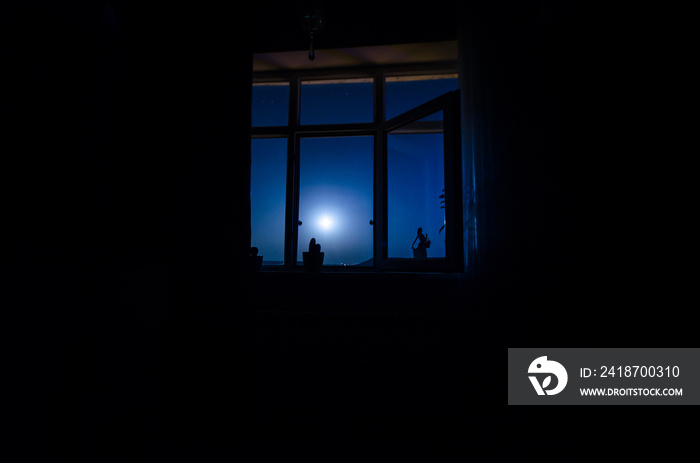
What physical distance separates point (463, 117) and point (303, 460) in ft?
6.79

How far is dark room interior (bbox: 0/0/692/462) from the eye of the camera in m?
1.67

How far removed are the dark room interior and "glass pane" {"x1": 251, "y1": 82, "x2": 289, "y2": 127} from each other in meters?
0.92

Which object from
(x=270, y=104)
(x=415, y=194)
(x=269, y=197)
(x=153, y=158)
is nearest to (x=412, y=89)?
(x=415, y=194)

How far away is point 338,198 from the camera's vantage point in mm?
2738

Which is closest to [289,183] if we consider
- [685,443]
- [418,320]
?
[418,320]

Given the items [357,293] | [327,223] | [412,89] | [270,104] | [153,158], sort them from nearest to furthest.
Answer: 1. [153,158]
2. [357,293]
3. [327,223]
4. [412,89]
5. [270,104]

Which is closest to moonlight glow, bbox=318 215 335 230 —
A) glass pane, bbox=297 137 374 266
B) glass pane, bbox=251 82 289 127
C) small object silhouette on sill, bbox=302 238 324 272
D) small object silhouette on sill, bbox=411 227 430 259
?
glass pane, bbox=297 137 374 266

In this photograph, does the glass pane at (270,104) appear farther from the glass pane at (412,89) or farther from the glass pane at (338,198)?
the glass pane at (412,89)

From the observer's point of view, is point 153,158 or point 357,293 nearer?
point 153,158

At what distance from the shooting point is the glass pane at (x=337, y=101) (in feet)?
9.32

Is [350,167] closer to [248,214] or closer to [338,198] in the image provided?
[338,198]

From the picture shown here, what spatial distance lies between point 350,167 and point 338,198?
279 mm

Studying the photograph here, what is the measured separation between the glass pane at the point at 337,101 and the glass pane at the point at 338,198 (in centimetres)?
18

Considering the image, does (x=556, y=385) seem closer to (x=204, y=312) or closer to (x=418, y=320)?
(x=418, y=320)
